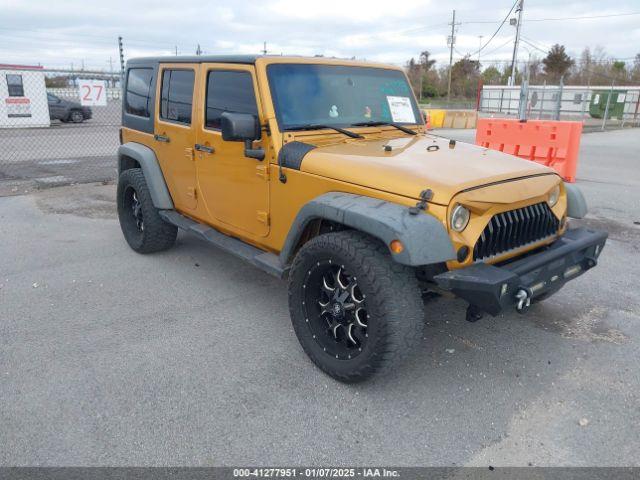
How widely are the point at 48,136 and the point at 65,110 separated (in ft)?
17.2

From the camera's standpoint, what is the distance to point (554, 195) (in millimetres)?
3469

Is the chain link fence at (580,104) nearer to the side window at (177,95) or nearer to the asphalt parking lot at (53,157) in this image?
the asphalt parking lot at (53,157)

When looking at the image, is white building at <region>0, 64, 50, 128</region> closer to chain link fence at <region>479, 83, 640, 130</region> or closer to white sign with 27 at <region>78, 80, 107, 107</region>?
white sign with 27 at <region>78, 80, 107, 107</region>

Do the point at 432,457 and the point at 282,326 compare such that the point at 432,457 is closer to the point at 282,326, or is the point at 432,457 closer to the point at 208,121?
the point at 282,326

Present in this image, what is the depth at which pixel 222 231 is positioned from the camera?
4.38m

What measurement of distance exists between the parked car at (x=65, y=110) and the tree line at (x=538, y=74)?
1288 inches

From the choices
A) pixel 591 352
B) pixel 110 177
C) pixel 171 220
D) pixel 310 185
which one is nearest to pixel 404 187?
pixel 310 185

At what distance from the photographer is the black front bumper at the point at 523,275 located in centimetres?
265

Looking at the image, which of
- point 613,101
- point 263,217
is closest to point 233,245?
point 263,217

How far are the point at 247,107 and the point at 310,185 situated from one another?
90 cm

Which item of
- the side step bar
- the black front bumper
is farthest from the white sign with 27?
the black front bumper

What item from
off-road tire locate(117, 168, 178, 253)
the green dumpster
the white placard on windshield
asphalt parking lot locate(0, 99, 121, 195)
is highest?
the green dumpster

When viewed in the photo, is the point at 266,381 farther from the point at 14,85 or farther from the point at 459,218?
the point at 14,85

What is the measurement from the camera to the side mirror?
338 cm
